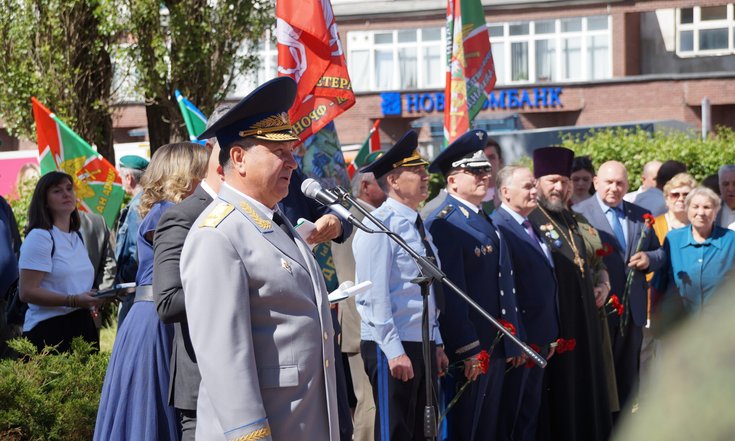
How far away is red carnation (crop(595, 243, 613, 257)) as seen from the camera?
7.99 metres

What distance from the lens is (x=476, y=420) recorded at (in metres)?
6.49

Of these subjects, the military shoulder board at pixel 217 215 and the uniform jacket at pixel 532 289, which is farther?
the uniform jacket at pixel 532 289

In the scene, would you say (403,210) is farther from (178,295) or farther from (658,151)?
(658,151)

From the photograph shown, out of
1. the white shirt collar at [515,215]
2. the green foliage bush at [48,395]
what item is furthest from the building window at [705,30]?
the green foliage bush at [48,395]

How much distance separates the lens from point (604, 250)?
8.05 m

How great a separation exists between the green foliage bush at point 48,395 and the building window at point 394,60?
123 feet

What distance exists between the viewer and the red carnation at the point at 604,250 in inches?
314

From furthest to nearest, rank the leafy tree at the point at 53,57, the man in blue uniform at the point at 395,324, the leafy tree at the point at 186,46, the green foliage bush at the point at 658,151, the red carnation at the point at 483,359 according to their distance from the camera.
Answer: the green foliage bush at the point at 658,151 → the leafy tree at the point at 186,46 → the leafy tree at the point at 53,57 → the red carnation at the point at 483,359 → the man in blue uniform at the point at 395,324

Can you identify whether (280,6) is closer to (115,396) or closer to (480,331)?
(480,331)

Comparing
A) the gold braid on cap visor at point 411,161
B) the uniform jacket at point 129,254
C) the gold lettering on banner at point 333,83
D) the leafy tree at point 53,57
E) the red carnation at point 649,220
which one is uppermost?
the leafy tree at point 53,57

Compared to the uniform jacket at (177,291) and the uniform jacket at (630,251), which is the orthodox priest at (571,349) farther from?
the uniform jacket at (177,291)

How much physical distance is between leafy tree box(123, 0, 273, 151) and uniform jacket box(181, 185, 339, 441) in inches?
448

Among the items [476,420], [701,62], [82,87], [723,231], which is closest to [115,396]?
[476,420]

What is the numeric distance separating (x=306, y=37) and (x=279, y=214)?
345cm
